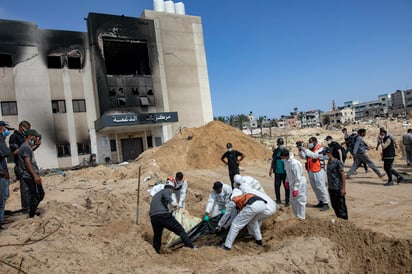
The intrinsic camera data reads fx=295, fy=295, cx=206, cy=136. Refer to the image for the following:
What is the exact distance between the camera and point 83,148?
25.5 m

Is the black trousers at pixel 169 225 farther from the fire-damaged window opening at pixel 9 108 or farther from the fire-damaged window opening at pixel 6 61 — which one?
the fire-damaged window opening at pixel 6 61

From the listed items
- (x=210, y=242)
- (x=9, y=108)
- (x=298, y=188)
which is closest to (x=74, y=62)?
(x=9, y=108)

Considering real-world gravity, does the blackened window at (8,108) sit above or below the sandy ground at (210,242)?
above

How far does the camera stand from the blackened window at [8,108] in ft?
74.7

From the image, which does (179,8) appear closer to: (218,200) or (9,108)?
(9,108)

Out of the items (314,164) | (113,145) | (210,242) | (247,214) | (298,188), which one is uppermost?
(113,145)

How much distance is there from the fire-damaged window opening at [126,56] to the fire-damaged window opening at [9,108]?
914 cm

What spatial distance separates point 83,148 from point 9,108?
6244mm

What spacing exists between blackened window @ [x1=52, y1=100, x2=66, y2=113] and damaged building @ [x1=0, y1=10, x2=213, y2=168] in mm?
52

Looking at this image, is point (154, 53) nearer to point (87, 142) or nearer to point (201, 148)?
point (87, 142)

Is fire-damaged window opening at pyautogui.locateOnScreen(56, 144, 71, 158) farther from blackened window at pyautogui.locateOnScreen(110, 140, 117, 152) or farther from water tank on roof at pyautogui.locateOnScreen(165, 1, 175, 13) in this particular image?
water tank on roof at pyautogui.locateOnScreen(165, 1, 175, 13)

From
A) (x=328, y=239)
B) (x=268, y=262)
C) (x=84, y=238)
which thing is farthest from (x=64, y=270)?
(x=328, y=239)

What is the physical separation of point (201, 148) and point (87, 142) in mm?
12596

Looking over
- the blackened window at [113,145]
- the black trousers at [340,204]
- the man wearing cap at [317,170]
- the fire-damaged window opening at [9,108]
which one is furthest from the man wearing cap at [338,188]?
the fire-damaged window opening at [9,108]
